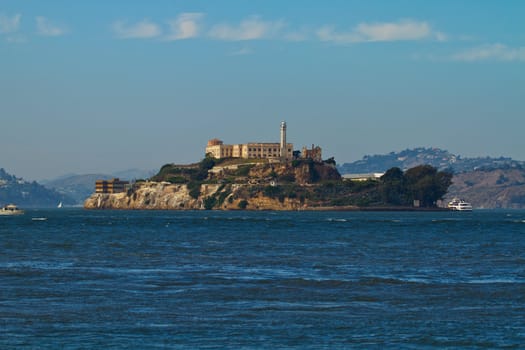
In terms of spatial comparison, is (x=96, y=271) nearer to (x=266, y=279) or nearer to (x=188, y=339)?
(x=266, y=279)

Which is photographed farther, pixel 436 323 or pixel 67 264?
pixel 67 264

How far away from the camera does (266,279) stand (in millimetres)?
52750

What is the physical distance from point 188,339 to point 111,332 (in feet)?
10.1

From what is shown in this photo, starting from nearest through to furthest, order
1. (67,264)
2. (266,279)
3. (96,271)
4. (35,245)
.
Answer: (266,279)
(96,271)
(67,264)
(35,245)

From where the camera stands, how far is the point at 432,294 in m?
46.1

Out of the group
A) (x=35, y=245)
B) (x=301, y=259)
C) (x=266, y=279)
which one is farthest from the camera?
(x=35, y=245)

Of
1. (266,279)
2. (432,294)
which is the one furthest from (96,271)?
(432,294)

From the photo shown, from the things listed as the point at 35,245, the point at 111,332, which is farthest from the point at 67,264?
the point at 111,332

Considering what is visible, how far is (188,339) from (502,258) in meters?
42.1

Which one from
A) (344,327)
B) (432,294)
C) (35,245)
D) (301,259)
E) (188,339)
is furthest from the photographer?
(35,245)

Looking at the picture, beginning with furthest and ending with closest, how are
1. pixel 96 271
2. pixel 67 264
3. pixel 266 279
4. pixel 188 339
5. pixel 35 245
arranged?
pixel 35 245, pixel 67 264, pixel 96 271, pixel 266 279, pixel 188 339

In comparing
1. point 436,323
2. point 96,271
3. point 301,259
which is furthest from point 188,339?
point 301,259

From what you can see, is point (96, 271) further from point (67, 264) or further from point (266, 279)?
point (266, 279)

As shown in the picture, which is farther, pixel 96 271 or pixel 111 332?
pixel 96 271
